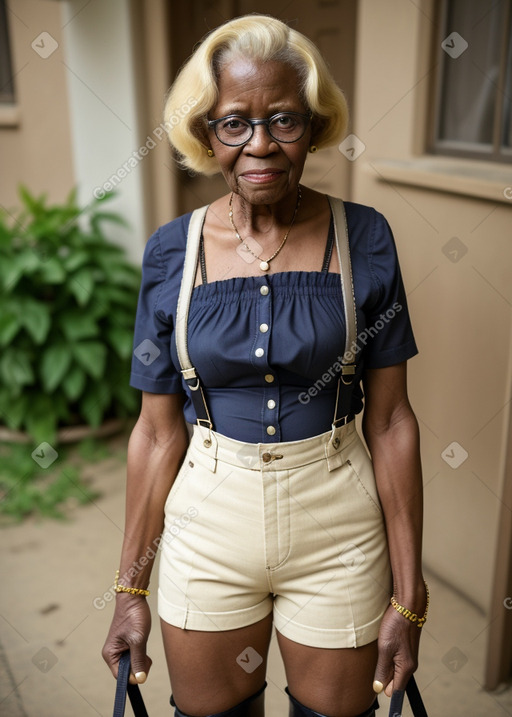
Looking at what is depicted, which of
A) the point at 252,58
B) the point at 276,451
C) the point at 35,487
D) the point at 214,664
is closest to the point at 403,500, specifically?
the point at 276,451

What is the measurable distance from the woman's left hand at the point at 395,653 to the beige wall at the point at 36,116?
4.47m

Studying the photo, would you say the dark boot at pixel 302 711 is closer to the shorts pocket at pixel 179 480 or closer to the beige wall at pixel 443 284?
the shorts pocket at pixel 179 480

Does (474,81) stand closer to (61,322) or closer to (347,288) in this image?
(347,288)

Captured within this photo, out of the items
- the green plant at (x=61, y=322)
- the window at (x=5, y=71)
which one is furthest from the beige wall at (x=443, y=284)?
the window at (x=5, y=71)

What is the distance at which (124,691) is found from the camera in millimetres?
1540

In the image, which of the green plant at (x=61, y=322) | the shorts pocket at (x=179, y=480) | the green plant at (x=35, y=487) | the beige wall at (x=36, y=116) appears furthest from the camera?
the beige wall at (x=36, y=116)

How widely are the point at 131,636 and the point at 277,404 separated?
63 centimetres

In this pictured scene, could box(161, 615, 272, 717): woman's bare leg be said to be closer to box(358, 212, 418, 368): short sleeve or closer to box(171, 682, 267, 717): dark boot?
box(171, 682, 267, 717): dark boot

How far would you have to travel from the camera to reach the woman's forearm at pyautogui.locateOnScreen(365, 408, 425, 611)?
158cm

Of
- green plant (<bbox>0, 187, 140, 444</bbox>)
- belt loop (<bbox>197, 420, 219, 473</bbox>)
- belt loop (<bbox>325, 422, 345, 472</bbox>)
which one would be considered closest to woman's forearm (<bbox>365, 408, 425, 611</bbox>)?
belt loop (<bbox>325, 422, 345, 472</bbox>)

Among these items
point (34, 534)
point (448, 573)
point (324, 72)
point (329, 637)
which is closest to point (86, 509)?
point (34, 534)

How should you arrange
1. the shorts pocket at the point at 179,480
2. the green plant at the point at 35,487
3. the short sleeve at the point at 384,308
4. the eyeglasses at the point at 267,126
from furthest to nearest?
the green plant at the point at 35,487 < the shorts pocket at the point at 179,480 < the short sleeve at the point at 384,308 < the eyeglasses at the point at 267,126

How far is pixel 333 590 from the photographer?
5.02ft

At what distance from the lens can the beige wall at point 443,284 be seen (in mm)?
2701
